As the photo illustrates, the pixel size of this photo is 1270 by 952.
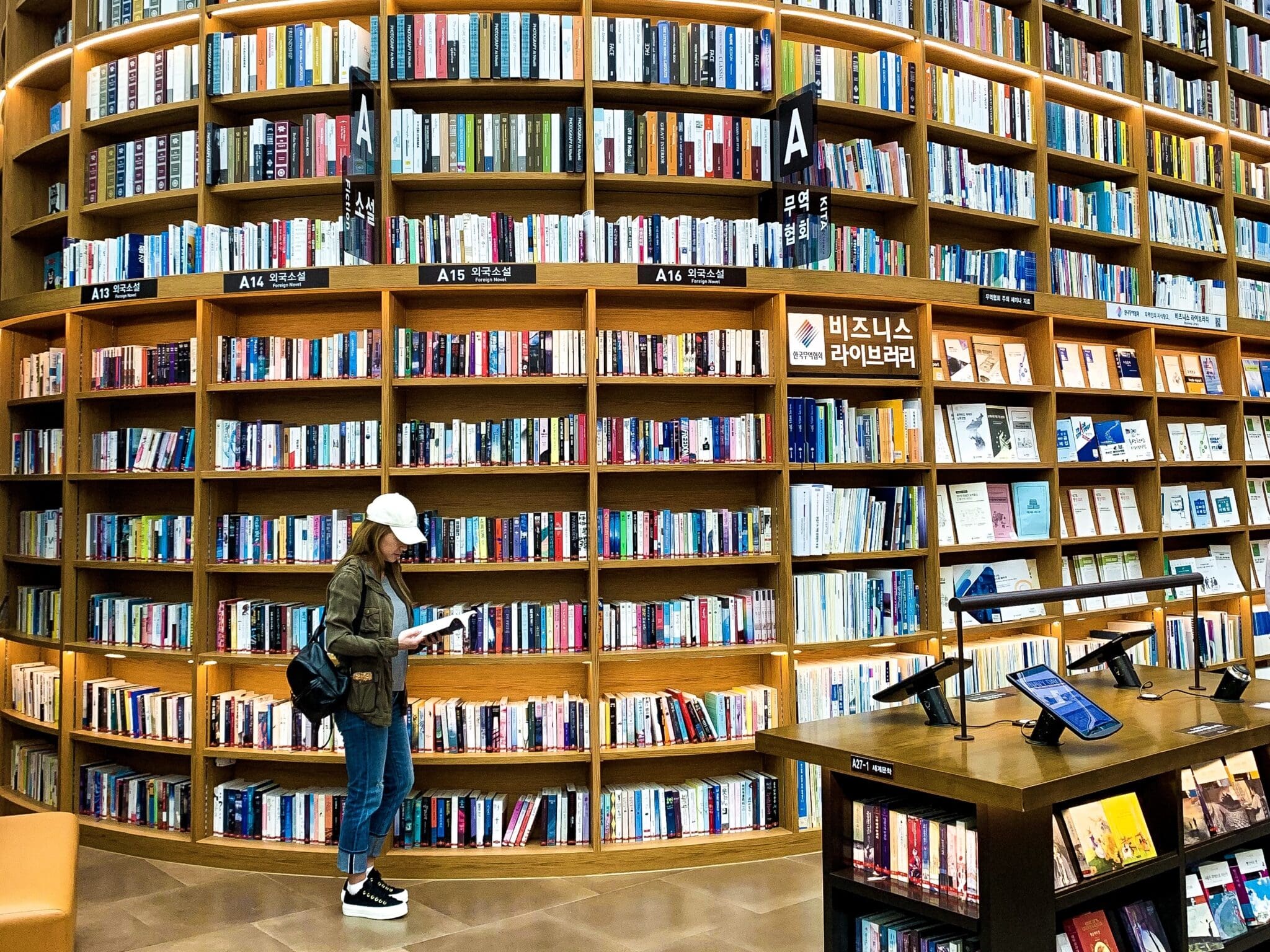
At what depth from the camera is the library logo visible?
4.62 m

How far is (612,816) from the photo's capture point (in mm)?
4289

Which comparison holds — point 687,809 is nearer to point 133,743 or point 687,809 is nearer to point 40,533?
point 133,743

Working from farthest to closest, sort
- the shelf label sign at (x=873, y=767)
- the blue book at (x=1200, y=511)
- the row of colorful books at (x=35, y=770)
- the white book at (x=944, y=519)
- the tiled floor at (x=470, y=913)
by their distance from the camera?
the blue book at (x=1200, y=511), the white book at (x=944, y=519), the row of colorful books at (x=35, y=770), the tiled floor at (x=470, y=913), the shelf label sign at (x=873, y=767)

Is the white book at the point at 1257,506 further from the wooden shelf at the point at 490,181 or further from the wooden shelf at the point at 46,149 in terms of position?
the wooden shelf at the point at 46,149

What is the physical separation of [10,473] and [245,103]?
233 cm

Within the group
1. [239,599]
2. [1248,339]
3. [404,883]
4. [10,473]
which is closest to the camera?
[404,883]

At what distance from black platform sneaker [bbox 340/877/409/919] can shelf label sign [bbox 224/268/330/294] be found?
2.55 metres

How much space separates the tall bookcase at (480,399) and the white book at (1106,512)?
1.59 feet

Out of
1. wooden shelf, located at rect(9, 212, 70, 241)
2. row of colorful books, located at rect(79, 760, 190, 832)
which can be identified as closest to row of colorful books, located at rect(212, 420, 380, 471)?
row of colorful books, located at rect(79, 760, 190, 832)

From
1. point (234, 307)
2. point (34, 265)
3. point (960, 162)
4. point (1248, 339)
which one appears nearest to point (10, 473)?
point (34, 265)

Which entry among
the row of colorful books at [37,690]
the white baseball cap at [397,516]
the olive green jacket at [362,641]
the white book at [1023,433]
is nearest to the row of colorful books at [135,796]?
the row of colorful books at [37,690]

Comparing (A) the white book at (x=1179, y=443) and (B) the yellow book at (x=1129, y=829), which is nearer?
(B) the yellow book at (x=1129, y=829)

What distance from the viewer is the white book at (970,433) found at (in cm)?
512

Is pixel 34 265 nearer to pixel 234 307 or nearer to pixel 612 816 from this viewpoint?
pixel 234 307
